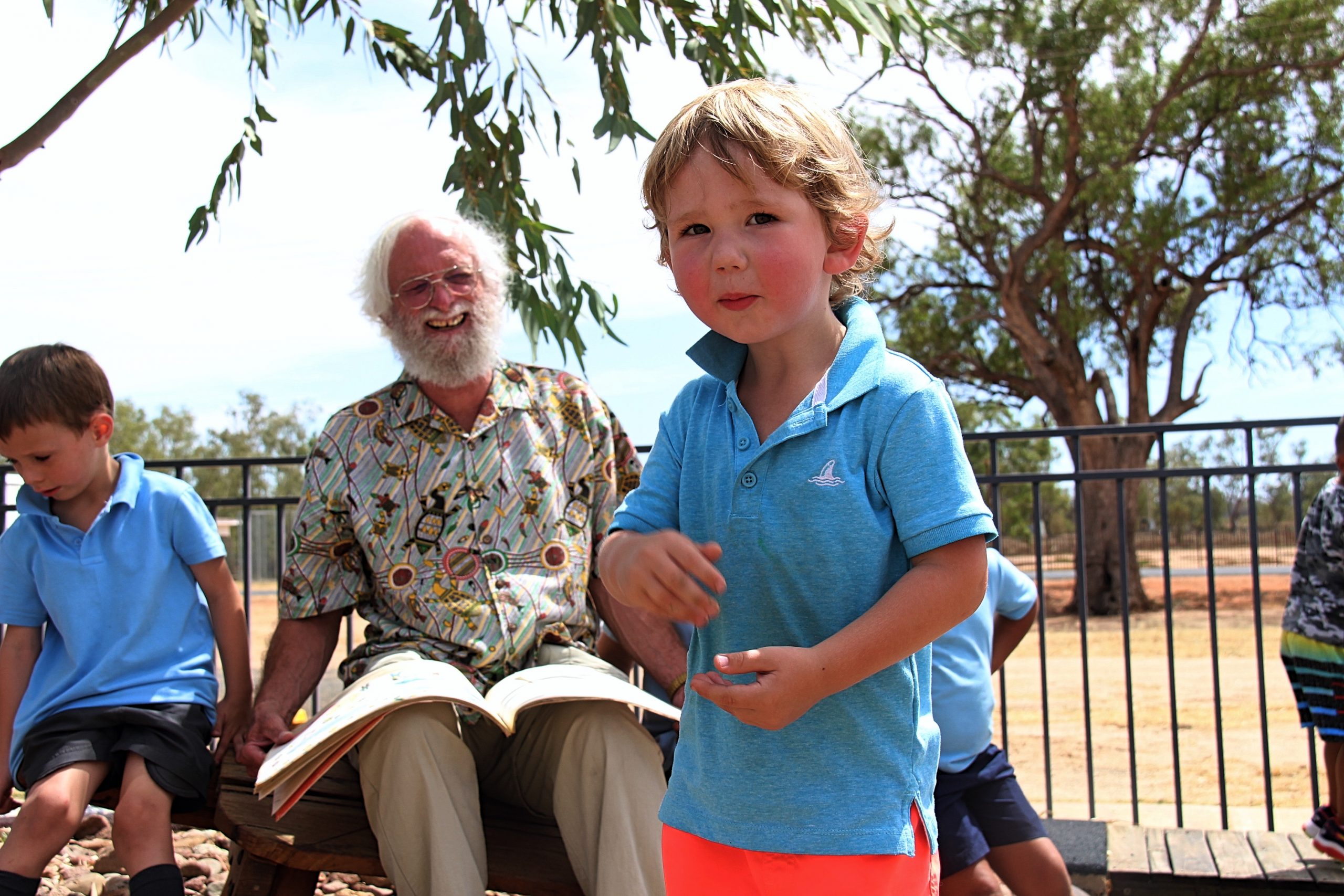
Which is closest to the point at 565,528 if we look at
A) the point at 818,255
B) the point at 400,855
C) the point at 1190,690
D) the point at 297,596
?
the point at 297,596

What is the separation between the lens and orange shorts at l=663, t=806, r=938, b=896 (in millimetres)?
1276

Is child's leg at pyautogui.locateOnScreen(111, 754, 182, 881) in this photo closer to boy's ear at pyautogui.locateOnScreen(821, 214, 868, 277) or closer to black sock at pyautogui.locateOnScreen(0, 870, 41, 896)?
black sock at pyautogui.locateOnScreen(0, 870, 41, 896)

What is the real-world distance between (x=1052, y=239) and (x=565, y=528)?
16.3m

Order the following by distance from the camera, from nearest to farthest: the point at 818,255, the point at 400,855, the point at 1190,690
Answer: the point at 818,255
the point at 400,855
the point at 1190,690

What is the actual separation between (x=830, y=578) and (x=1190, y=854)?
262 cm

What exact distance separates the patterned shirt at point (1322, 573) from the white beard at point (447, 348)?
8.52 feet

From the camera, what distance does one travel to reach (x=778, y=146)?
4.22 ft

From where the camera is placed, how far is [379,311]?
3.03m

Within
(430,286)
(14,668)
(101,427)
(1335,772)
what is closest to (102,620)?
(14,668)

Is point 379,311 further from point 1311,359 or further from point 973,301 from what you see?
point 1311,359

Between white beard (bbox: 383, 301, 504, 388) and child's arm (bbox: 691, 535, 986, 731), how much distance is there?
178 centimetres

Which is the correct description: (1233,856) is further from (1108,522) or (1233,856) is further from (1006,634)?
(1108,522)

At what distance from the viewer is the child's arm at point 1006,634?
9.64ft

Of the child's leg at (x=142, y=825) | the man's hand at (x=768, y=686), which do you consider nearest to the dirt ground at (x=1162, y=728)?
the child's leg at (x=142, y=825)
